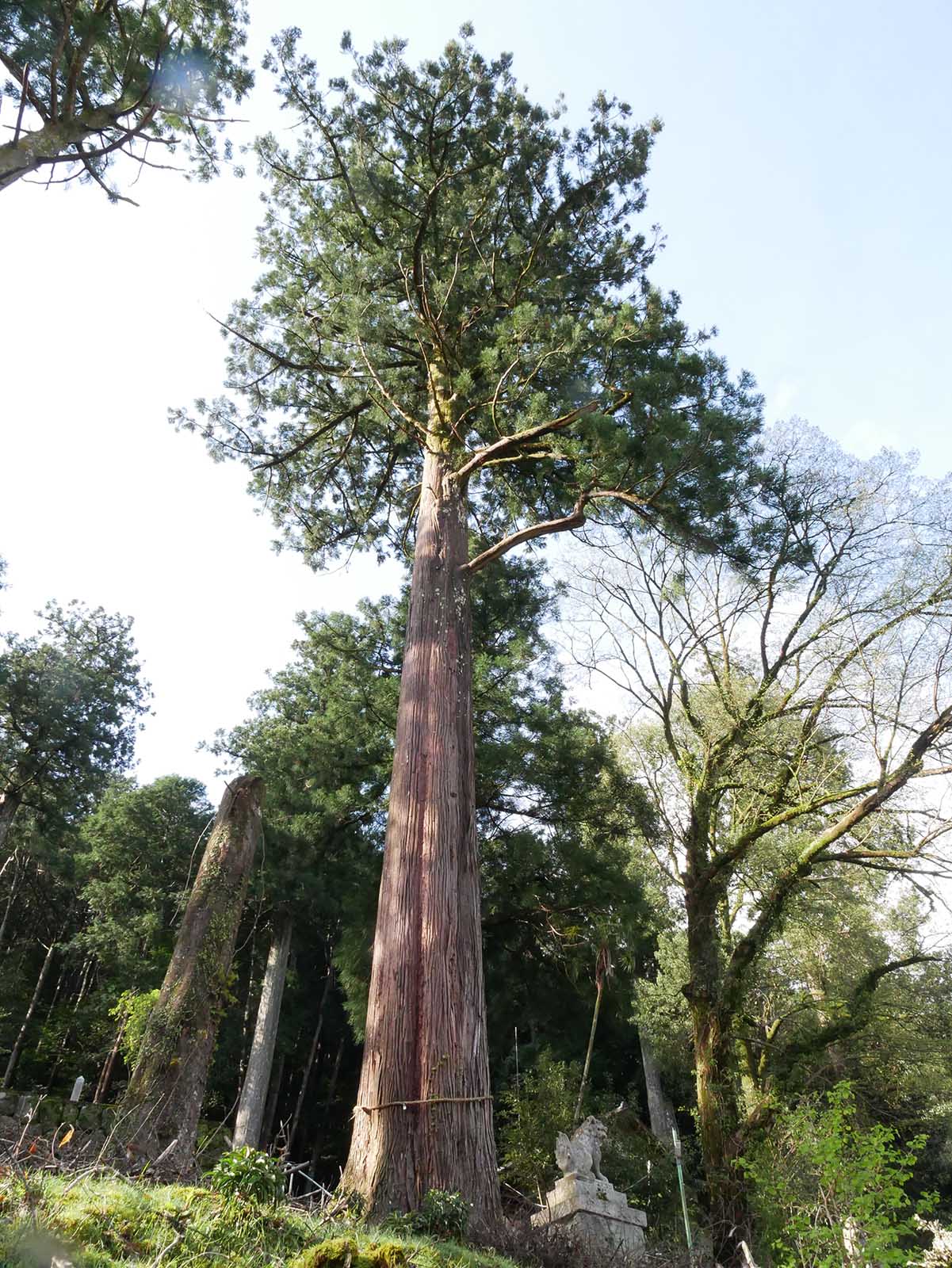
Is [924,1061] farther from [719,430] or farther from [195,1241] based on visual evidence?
[195,1241]

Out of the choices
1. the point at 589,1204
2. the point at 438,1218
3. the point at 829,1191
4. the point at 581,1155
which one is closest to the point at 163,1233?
the point at 438,1218

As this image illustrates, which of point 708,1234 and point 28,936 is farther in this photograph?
point 28,936

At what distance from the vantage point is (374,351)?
830cm

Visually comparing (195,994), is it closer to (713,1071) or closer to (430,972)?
(430,972)

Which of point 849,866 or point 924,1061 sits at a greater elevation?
point 849,866

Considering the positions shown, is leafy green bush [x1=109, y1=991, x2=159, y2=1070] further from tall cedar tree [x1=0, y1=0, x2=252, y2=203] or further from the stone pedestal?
tall cedar tree [x1=0, y1=0, x2=252, y2=203]

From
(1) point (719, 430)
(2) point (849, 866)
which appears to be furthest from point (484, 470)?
(2) point (849, 866)

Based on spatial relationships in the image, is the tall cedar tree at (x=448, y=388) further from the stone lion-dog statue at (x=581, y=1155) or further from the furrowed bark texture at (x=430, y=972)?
the stone lion-dog statue at (x=581, y=1155)

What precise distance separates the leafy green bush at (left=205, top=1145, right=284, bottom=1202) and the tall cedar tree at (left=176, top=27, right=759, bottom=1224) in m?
1.41

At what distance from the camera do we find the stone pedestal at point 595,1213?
5.86 m

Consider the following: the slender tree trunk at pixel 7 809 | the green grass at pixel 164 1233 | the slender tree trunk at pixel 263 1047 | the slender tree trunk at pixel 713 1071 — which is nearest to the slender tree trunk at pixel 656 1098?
the slender tree trunk at pixel 263 1047

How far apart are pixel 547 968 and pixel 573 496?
7991 mm

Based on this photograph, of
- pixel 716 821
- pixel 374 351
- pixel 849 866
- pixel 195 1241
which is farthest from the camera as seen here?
pixel 849 866

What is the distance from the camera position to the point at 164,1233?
2.33 meters
